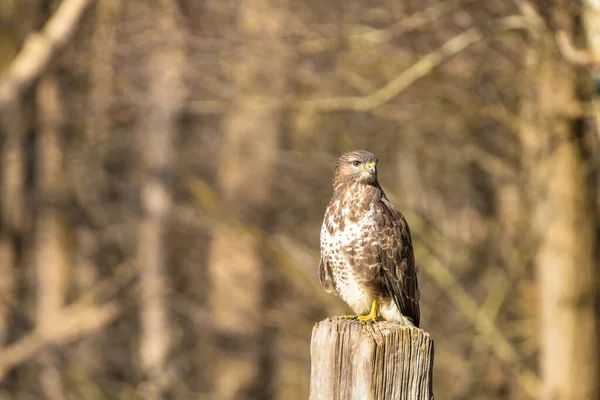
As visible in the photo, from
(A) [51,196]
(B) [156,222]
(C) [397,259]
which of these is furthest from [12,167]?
(C) [397,259]

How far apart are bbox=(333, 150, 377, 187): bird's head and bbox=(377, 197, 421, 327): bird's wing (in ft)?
0.47

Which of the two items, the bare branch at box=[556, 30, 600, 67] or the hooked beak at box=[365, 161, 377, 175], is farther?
the bare branch at box=[556, 30, 600, 67]

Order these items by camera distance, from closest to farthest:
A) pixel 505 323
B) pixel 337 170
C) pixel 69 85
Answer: pixel 337 170 → pixel 505 323 → pixel 69 85

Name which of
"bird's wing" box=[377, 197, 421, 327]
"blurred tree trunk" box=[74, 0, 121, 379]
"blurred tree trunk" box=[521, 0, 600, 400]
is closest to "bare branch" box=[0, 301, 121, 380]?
"blurred tree trunk" box=[74, 0, 121, 379]

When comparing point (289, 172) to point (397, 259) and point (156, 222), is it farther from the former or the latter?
point (397, 259)

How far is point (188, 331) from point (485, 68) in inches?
394

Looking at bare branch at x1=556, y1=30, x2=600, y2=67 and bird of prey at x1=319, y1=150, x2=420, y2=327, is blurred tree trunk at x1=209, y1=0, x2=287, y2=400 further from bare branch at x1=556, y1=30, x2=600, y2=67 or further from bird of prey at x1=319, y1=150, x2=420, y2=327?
bird of prey at x1=319, y1=150, x2=420, y2=327

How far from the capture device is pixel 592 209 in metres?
7.47

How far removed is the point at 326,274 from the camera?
4645 mm

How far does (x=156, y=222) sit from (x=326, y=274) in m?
9.96

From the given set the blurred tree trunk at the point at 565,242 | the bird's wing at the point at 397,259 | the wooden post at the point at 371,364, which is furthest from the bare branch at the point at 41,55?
the wooden post at the point at 371,364

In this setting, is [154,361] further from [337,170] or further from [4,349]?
[337,170]

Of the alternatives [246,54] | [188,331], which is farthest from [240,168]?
[188,331]

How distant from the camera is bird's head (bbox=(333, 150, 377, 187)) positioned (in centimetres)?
434
